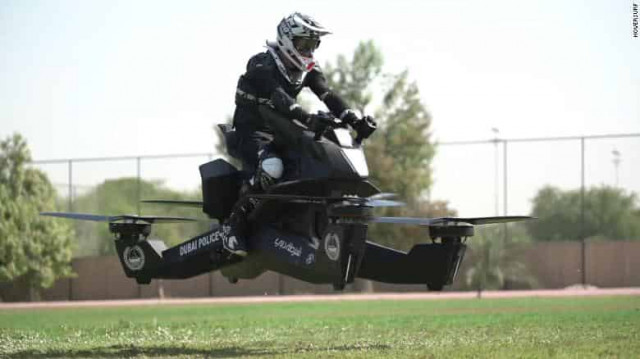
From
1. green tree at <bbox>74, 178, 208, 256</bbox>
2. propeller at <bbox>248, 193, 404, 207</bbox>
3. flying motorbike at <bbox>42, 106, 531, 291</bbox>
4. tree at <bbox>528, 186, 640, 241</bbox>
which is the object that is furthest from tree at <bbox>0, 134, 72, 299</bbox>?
propeller at <bbox>248, 193, 404, 207</bbox>

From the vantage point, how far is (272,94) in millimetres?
13695

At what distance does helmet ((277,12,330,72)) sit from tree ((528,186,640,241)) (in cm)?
3507

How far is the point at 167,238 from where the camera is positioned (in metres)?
51.0

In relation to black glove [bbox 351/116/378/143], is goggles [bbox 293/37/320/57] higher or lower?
higher

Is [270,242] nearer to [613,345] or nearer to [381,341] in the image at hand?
[381,341]

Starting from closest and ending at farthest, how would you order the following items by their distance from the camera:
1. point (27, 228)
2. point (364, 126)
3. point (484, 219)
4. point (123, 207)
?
point (364, 126)
point (484, 219)
point (27, 228)
point (123, 207)

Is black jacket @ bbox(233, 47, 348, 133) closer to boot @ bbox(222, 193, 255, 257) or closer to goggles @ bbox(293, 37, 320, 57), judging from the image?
goggles @ bbox(293, 37, 320, 57)

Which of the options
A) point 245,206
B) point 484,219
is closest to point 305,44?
point 245,206

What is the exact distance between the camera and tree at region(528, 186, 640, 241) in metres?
47.8

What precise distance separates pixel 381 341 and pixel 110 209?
3921 centimetres

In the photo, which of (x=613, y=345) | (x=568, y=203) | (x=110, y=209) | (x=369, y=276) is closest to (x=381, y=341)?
(x=369, y=276)

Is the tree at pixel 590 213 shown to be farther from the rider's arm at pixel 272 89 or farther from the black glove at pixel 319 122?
the black glove at pixel 319 122

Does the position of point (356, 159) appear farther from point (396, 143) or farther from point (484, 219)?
point (396, 143)

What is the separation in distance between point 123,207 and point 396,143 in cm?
1386
